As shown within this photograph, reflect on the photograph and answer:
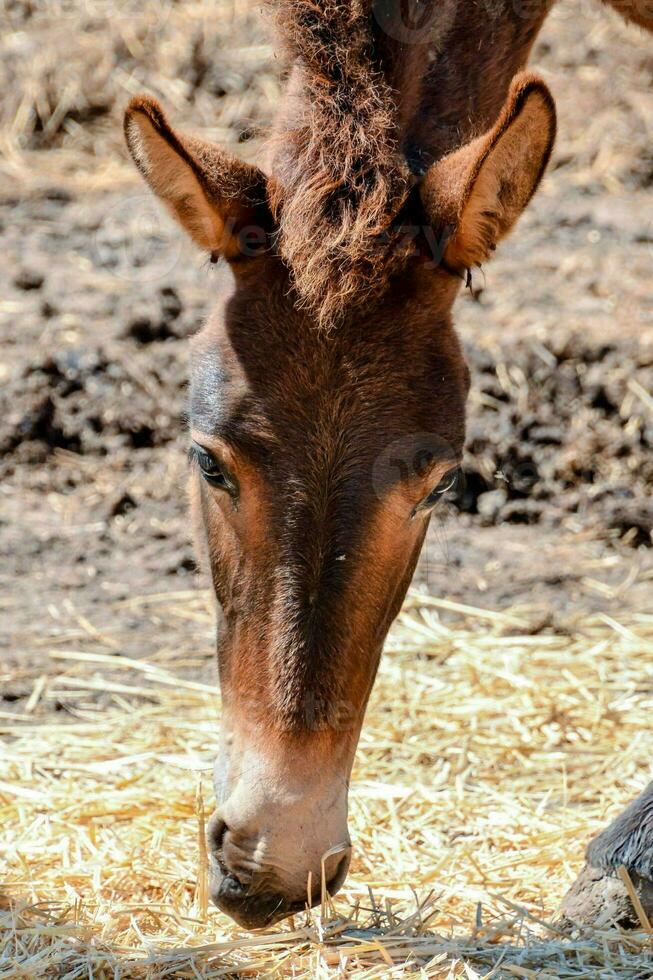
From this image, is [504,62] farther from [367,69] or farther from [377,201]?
[377,201]

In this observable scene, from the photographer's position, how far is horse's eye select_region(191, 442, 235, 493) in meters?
3.06

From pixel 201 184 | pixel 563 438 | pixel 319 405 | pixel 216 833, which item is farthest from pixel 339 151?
pixel 563 438

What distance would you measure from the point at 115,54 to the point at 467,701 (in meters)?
6.52

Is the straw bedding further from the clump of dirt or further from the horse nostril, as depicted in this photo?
the clump of dirt

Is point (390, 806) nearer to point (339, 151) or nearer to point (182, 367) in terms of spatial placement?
point (339, 151)

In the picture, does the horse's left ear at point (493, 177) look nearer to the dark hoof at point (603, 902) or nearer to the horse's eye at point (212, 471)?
the horse's eye at point (212, 471)

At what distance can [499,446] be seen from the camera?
631 centimetres

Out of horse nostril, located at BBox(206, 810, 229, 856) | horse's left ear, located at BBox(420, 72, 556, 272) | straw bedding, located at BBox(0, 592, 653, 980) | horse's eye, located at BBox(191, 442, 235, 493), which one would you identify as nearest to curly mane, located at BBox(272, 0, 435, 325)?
horse's left ear, located at BBox(420, 72, 556, 272)

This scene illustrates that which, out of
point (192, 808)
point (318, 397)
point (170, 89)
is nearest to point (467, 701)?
point (192, 808)

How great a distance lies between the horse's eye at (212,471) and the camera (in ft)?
10.0

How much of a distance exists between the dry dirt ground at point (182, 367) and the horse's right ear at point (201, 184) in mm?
722

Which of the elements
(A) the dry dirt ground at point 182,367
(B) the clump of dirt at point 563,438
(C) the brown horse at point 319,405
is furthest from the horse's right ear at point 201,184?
(B) the clump of dirt at point 563,438

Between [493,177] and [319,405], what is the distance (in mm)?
744

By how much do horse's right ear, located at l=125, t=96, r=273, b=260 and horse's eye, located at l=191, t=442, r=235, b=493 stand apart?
576mm
